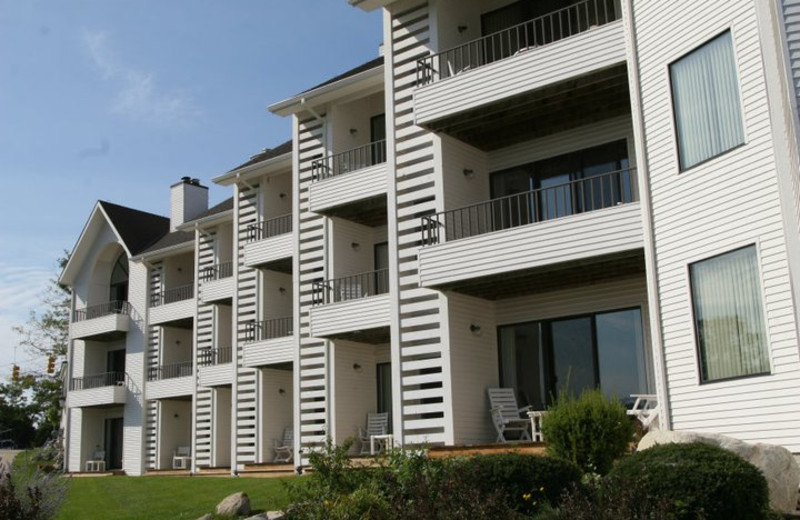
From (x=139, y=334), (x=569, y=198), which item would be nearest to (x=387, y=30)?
(x=569, y=198)

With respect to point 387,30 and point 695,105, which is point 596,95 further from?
point 387,30

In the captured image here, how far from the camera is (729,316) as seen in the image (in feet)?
41.2

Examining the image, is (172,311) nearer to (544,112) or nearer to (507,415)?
(507,415)

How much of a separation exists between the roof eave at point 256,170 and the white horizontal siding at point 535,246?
9.23m

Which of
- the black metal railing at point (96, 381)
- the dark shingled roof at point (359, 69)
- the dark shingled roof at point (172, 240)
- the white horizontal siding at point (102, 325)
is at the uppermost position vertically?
the dark shingled roof at point (359, 69)

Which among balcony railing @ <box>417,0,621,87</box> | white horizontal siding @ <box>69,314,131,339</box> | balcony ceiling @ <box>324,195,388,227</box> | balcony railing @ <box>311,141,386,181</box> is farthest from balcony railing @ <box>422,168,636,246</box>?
white horizontal siding @ <box>69,314,131,339</box>

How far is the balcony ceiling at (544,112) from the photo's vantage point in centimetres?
1639

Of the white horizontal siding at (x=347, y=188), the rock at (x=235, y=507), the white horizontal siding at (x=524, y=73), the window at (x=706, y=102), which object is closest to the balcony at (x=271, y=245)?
the white horizontal siding at (x=347, y=188)

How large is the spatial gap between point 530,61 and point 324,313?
774cm

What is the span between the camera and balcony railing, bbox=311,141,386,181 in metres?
22.3

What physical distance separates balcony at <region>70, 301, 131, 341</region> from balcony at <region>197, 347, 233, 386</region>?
597 centimetres

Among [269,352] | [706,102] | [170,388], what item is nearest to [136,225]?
[170,388]

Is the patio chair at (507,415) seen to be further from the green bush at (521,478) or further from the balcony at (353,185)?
the green bush at (521,478)

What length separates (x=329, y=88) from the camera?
22031 mm
